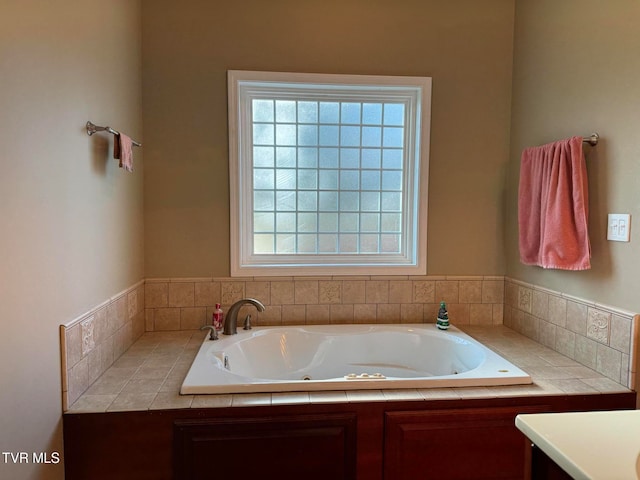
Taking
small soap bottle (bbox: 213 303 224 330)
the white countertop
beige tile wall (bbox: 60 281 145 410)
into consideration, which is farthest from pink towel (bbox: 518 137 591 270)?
beige tile wall (bbox: 60 281 145 410)

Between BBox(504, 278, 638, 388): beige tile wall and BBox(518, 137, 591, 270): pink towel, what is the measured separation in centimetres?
23

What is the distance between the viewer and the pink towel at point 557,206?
1.91 m

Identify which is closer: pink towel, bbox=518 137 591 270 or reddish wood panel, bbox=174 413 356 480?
reddish wood panel, bbox=174 413 356 480

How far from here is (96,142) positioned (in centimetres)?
180

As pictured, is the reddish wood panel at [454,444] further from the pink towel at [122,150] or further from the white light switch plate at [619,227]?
the pink towel at [122,150]

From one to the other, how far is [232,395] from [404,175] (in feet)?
5.91

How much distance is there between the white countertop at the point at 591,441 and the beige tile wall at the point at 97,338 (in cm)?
161

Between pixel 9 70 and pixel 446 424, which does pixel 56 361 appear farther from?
pixel 446 424

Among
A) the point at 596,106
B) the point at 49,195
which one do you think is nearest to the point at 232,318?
the point at 49,195

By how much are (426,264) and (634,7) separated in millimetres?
1654

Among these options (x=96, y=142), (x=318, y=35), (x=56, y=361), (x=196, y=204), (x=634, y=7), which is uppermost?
(x=318, y=35)

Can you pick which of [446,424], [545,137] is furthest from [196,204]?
[545,137]

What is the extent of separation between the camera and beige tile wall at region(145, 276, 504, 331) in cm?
251

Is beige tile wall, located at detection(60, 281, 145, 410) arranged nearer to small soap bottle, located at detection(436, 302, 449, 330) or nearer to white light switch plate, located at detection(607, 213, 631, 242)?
small soap bottle, located at detection(436, 302, 449, 330)
